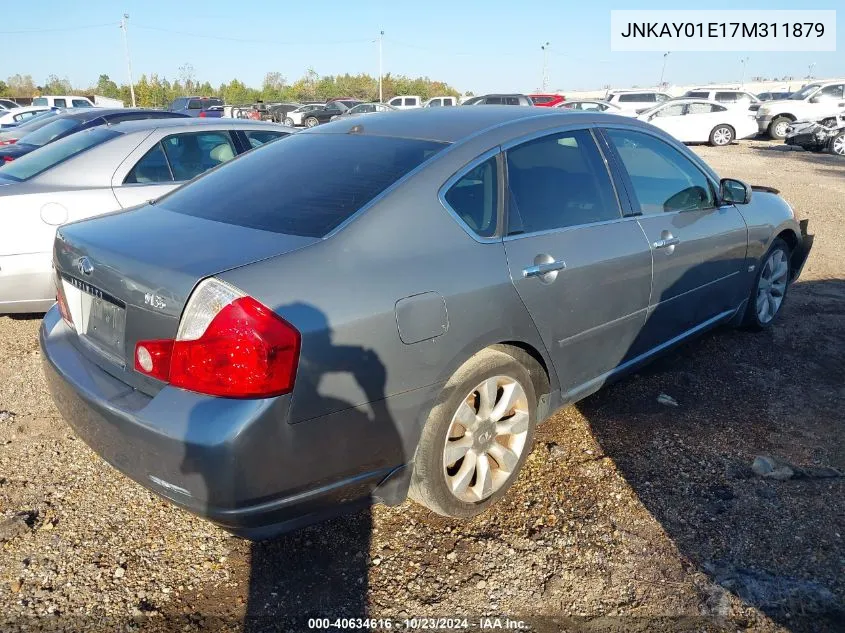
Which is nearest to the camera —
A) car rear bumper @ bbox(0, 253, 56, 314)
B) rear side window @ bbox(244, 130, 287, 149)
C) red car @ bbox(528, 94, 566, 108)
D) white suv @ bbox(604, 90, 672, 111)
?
car rear bumper @ bbox(0, 253, 56, 314)

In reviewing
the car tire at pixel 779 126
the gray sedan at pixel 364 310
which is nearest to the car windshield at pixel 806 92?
the car tire at pixel 779 126

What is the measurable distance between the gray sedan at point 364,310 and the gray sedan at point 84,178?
5.63ft

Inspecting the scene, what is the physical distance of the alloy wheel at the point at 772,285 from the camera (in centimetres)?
480

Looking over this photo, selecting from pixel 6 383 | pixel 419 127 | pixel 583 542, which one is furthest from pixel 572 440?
pixel 6 383

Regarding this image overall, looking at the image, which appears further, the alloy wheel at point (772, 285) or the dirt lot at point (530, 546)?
the alloy wheel at point (772, 285)

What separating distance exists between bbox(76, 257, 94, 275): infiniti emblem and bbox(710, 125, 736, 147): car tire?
21359mm

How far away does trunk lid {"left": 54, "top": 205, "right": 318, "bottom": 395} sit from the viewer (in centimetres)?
213

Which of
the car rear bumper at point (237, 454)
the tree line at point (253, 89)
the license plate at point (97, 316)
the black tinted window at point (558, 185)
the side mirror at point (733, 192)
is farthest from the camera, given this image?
the tree line at point (253, 89)

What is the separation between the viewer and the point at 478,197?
273cm

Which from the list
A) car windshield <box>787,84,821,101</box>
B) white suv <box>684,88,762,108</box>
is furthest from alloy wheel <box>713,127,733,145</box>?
car windshield <box>787,84,821,101</box>

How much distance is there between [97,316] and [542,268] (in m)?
1.76

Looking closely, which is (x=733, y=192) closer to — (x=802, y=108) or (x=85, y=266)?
(x=85, y=266)

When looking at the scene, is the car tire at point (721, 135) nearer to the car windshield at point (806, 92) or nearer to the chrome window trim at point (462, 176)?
the car windshield at point (806, 92)

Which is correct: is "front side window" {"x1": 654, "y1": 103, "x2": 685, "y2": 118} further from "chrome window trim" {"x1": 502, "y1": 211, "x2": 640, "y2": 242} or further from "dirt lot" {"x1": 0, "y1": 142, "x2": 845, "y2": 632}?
"chrome window trim" {"x1": 502, "y1": 211, "x2": 640, "y2": 242}
